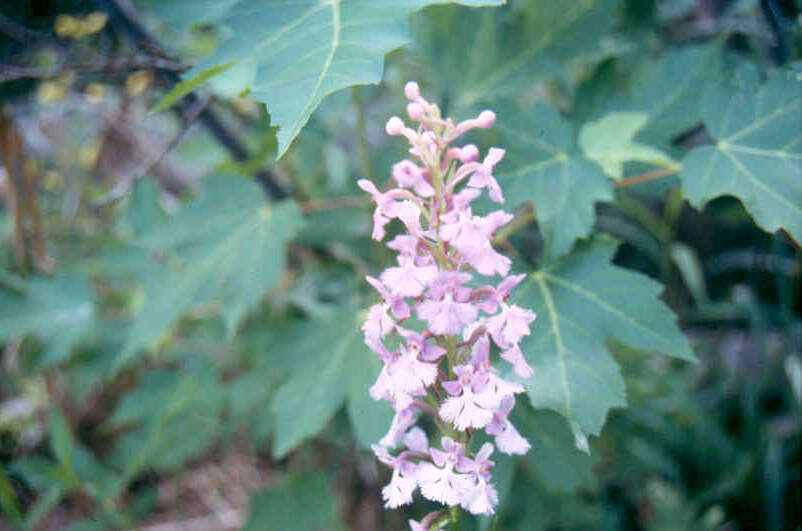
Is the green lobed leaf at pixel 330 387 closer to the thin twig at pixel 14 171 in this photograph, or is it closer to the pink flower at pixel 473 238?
the pink flower at pixel 473 238

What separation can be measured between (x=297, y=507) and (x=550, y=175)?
1638mm

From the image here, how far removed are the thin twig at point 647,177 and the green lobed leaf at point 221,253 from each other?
1.05 meters

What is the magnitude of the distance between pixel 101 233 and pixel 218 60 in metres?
2.41

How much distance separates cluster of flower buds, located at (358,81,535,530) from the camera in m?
0.98

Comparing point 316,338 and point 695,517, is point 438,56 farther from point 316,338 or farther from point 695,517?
point 695,517

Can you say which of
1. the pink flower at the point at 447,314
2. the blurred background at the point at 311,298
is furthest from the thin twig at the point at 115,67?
the pink flower at the point at 447,314

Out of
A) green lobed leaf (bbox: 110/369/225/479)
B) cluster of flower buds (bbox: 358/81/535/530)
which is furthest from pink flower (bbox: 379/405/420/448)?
green lobed leaf (bbox: 110/369/225/479)

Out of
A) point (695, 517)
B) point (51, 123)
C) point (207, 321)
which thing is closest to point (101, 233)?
point (51, 123)

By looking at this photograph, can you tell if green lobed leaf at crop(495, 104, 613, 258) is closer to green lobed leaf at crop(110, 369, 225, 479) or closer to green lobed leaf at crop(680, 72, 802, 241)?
green lobed leaf at crop(680, 72, 802, 241)

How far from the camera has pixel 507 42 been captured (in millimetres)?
2066

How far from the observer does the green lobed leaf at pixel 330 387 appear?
1.62 m

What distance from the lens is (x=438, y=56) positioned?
212 centimetres

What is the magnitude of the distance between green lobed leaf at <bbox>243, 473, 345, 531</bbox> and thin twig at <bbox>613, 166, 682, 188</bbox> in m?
1.63

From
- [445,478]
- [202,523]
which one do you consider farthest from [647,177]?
[202,523]
